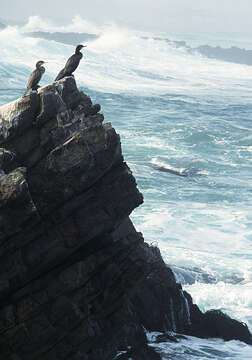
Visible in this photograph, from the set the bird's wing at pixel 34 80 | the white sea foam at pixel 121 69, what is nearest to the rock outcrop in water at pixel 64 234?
the bird's wing at pixel 34 80

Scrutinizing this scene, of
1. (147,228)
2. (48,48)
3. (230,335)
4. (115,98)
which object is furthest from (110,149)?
(48,48)

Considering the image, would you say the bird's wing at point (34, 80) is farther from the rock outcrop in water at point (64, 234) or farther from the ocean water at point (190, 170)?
the ocean water at point (190, 170)

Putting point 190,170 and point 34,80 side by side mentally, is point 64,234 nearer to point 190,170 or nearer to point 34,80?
point 34,80

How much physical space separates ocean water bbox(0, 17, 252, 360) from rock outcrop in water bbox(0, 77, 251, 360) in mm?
2945

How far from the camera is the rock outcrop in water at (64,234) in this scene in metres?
10.8

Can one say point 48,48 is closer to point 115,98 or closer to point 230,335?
point 115,98

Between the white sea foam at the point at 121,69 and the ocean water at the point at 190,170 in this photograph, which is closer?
the ocean water at the point at 190,170

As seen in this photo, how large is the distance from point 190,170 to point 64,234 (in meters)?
26.8

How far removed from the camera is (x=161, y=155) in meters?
41.5

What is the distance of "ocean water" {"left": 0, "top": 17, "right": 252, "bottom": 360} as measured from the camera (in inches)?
820

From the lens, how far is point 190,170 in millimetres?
37781

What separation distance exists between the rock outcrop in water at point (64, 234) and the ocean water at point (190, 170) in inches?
116

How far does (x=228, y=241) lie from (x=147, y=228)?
148 inches

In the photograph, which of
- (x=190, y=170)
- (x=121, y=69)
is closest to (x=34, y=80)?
(x=190, y=170)
